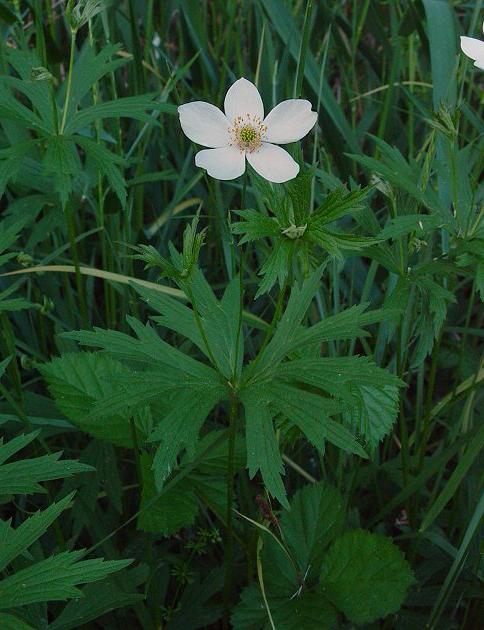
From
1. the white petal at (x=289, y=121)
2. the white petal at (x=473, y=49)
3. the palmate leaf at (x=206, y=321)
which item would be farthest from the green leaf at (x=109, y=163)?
the white petal at (x=473, y=49)

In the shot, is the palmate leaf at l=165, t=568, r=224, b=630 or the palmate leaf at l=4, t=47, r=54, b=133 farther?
the palmate leaf at l=4, t=47, r=54, b=133

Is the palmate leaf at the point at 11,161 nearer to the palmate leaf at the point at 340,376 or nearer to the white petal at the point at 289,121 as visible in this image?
the white petal at the point at 289,121

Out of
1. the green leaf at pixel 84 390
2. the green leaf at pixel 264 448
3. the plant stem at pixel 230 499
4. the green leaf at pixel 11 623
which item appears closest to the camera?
the green leaf at pixel 11 623

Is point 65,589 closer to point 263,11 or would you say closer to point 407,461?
point 407,461

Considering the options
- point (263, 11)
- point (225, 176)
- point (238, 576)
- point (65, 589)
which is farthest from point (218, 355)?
point (263, 11)

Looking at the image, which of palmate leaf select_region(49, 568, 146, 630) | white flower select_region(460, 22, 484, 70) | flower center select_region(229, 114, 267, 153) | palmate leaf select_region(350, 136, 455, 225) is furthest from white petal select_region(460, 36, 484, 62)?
palmate leaf select_region(49, 568, 146, 630)

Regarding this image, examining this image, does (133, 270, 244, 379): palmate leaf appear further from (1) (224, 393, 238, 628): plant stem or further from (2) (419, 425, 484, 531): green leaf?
(2) (419, 425, 484, 531): green leaf

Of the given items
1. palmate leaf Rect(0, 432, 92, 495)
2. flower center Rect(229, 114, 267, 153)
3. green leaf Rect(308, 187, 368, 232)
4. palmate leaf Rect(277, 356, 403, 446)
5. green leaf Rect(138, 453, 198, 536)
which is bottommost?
green leaf Rect(138, 453, 198, 536)
